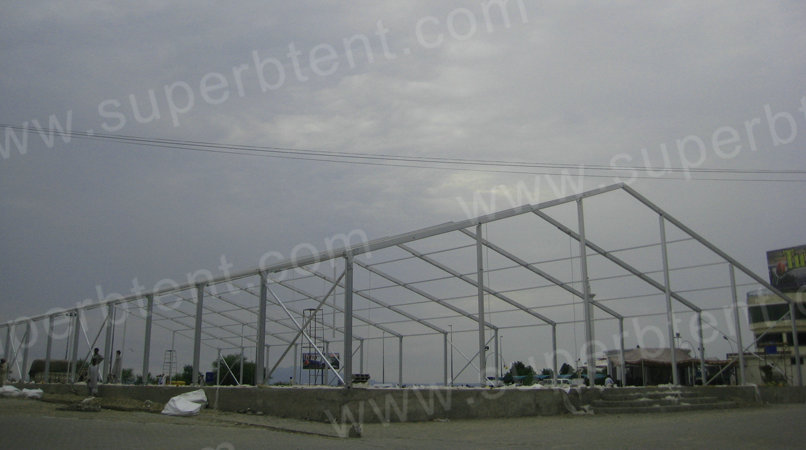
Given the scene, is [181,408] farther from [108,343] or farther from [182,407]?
[108,343]

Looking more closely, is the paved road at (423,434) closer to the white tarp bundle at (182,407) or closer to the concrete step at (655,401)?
the white tarp bundle at (182,407)

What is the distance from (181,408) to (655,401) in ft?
35.0

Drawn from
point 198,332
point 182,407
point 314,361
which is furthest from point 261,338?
point 314,361

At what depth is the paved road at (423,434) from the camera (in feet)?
27.3

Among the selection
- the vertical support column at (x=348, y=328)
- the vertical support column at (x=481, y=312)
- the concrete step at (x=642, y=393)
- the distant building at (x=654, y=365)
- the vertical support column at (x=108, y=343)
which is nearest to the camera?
the vertical support column at (x=348, y=328)

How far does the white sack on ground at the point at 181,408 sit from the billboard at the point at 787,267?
41.3 metres

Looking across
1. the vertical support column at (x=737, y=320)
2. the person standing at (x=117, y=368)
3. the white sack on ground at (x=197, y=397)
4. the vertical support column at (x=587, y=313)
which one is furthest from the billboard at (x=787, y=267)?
the white sack on ground at (x=197, y=397)

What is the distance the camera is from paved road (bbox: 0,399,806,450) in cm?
831

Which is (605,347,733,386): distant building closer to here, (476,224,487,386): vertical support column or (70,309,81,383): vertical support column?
(476,224,487,386): vertical support column

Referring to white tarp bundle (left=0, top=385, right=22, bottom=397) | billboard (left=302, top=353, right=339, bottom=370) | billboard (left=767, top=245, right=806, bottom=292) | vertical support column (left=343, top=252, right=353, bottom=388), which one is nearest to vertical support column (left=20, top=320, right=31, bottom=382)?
white tarp bundle (left=0, top=385, right=22, bottom=397)

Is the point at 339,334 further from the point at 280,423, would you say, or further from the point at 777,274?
the point at 777,274

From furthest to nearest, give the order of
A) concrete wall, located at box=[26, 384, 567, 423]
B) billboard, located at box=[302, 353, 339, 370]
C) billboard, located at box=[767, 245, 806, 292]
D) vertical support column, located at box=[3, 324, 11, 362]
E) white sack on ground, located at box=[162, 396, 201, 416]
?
billboard, located at box=[767, 245, 806, 292] < vertical support column, located at box=[3, 324, 11, 362] < billboard, located at box=[302, 353, 339, 370] < white sack on ground, located at box=[162, 396, 201, 416] < concrete wall, located at box=[26, 384, 567, 423]

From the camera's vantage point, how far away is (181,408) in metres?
13.6

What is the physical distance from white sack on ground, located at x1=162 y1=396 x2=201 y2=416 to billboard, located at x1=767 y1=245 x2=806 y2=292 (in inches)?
1627
